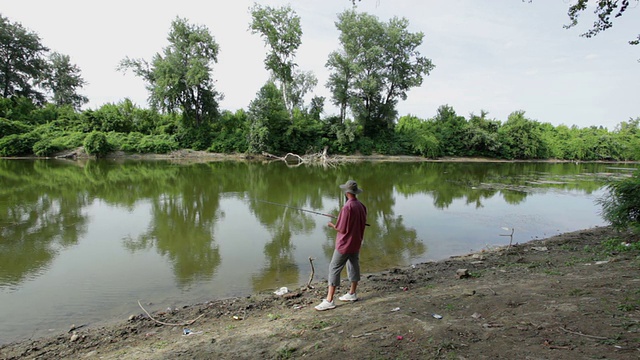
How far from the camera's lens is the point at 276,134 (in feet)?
133

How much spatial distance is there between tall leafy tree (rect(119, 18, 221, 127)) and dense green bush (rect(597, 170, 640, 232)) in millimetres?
36001

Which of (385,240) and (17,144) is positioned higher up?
(17,144)

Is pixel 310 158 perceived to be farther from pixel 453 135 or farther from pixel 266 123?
pixel 453 135

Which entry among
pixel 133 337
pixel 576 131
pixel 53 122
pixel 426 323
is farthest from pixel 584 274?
pixel 576 131

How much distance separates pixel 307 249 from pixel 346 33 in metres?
36.4

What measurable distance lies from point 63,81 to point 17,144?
21.0 metres

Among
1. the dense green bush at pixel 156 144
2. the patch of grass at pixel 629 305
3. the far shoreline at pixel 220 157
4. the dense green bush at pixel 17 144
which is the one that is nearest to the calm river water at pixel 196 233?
the patch of grass at pixel 629 305

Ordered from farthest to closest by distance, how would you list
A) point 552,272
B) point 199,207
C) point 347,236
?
point 199,207, point 552,272, point 347,236

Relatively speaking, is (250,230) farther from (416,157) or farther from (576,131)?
(576,131)

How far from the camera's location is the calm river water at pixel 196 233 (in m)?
6.33

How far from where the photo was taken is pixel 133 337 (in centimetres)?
468

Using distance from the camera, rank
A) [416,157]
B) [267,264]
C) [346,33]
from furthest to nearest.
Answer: [416,157], [346,33], [267,264]

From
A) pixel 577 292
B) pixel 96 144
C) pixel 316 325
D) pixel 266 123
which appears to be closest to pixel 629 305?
pixel 577 292

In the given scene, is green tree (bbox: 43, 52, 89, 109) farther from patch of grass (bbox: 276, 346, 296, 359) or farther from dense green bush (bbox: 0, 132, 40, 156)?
patch of grass (bbox: 276, 346, 296, 359)
